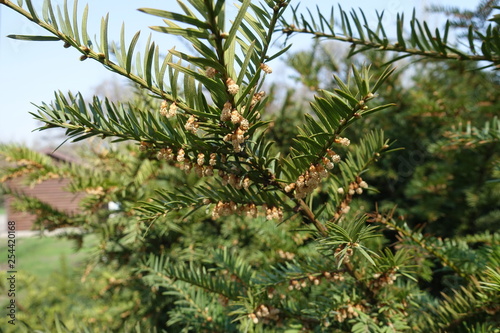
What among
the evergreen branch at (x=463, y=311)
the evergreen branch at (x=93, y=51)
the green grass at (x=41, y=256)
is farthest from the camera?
the green grass at (x=41, y=256)

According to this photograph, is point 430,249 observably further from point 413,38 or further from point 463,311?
point 413,38

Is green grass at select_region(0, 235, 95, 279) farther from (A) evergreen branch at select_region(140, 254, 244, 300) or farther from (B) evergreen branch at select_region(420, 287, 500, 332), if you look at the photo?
(B) evergreen branch at select_region(420, 287, 500, 332)

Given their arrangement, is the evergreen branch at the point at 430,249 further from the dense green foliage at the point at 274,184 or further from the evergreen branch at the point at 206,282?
the evergreen branch at the point at 206,282

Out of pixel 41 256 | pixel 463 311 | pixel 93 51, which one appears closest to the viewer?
pixel 93 51

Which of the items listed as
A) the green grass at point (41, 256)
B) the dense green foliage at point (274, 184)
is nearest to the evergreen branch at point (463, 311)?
the dense green foliage at point (274, 184)

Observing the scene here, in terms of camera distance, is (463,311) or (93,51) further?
(463,311)

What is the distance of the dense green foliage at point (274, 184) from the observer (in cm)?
29

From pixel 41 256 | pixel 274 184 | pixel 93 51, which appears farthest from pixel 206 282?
pixel 41 256

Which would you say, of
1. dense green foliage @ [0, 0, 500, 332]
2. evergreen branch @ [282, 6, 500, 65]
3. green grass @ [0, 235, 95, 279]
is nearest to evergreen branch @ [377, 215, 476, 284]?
dense green foliage @ [0, 0, 500, 332]

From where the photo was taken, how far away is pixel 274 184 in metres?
0.36

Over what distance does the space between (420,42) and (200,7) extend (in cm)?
30

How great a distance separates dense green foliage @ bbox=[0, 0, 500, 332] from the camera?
0.96ft

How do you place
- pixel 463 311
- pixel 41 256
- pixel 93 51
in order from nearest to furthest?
pixel 93 51
pixel 463 311
pixel 41 256

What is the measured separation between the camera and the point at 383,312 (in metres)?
0.45
